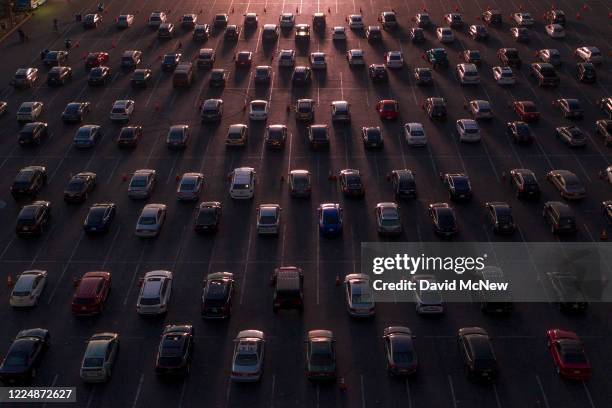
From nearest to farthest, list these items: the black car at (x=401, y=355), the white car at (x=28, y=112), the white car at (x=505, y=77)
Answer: the black car at (x=401, y=355), the white car at (x=28, y=112), the white car at (x=505, y=77)

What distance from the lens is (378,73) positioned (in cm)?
7025

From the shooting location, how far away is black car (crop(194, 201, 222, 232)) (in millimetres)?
47344

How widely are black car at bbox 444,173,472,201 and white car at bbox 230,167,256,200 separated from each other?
50.5ft

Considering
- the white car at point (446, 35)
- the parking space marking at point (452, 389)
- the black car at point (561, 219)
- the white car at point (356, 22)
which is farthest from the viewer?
the white car at point (356, 22)

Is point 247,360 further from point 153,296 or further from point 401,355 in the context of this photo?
point 401,355

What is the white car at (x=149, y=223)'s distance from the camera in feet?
155

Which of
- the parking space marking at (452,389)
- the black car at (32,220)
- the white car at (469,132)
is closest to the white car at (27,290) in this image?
the black car at (32,220)

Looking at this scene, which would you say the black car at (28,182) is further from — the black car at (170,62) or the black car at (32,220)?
the black car at (170,62)

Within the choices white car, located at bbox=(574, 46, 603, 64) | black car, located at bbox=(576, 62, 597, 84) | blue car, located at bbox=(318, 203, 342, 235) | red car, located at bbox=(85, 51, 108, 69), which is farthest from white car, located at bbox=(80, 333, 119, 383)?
white car, located at bbox=(574, 46, 603, 64)

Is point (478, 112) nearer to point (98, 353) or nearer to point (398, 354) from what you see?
point (398, 354)

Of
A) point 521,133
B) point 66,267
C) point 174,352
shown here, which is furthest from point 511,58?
point 174,352

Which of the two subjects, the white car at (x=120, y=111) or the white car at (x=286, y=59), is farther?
the white car at (x=286, y=59)

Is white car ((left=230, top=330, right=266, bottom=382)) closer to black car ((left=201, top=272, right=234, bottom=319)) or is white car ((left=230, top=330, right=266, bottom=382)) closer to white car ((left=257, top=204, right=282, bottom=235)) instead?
black car ((left=201, top=272, right=234, bottom=319))

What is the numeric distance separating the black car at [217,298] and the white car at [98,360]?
584cm
